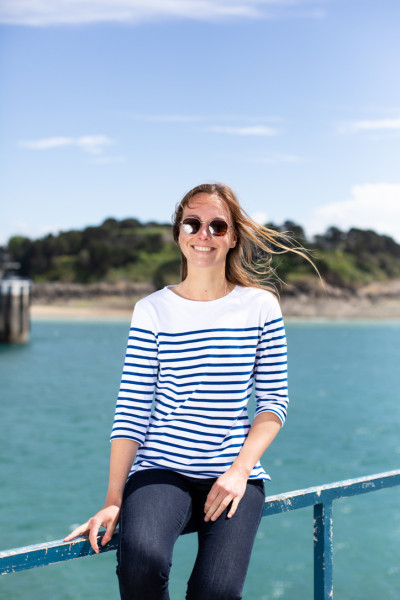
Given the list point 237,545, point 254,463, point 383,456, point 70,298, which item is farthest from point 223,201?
point 70,298

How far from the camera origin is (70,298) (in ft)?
380

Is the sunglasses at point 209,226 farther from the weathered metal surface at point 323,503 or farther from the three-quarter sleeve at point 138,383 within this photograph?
the weathered metal surface at point 323,503

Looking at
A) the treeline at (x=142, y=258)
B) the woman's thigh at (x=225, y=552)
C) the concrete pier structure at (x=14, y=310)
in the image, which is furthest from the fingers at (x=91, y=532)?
the treeline at (x=142, y=258)

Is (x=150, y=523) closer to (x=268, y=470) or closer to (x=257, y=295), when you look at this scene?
(x=257, y=295)

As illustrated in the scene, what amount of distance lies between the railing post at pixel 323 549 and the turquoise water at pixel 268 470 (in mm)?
8384

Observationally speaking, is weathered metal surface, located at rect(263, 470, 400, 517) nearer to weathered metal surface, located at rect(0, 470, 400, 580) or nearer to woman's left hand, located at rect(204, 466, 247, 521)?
weathered metal surface, located at rect(0, 470, 400, 580)

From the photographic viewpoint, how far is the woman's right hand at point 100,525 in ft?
5.73

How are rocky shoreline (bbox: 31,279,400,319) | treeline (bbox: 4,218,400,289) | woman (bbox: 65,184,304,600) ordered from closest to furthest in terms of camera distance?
1. woman (bbox: 65,184,304,600)
2. rocky shoreline (bbox: 31,279,400,319)
3. treeline (bbox: 4,218,400,289)

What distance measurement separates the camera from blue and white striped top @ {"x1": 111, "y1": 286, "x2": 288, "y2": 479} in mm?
2111

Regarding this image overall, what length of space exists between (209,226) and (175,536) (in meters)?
1.07

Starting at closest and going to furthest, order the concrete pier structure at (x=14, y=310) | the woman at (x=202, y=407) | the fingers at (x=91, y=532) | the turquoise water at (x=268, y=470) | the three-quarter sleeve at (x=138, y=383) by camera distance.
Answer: the fingers at (x=91, y=532) < the woman at (x=202, y=407) < the three-quarter sleeve at (x=138, y=383) < the turquoise water at (x=268, y=470) < the concrete pier structure at (x=14, y=310)

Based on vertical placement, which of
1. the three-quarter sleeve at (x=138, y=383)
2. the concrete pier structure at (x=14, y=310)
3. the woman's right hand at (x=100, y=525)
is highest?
the three-quarter sleeve at (x=138, y=383)

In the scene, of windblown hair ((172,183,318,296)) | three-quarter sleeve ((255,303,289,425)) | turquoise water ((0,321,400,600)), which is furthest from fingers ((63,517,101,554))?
turquoise water ((0,321,400,600))

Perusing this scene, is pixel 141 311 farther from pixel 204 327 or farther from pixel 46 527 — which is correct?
pixel 46 527
